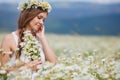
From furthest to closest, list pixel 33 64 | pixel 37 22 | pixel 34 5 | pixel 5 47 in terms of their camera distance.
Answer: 1. pixel 34 5
2. pixel 37 22
3. pixel 5 47
4. pixel 33 64

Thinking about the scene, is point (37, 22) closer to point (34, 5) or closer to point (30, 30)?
point (30, 30)

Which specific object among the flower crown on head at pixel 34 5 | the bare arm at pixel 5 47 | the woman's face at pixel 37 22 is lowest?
the bare arm at pixel 5 47

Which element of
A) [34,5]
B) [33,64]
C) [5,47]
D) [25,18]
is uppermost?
[34,5]

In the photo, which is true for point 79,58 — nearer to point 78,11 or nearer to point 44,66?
point 44,66

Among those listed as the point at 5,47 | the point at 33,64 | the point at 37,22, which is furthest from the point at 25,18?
the point at 33,64

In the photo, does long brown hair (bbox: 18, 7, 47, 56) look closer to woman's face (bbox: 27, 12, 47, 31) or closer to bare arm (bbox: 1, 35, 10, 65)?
woman's face (bbox: 27, 12, 47, 31)

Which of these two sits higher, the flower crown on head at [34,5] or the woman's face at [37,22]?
the flower crown on head at [34,5]

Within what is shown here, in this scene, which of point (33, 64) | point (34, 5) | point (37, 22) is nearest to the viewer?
point (33, 64)

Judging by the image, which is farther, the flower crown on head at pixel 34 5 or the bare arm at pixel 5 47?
the flower crown on head at pixel 34 5

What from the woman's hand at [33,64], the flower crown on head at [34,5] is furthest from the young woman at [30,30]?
the woman's hand at [33,64]

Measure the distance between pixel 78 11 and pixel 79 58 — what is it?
13.4m

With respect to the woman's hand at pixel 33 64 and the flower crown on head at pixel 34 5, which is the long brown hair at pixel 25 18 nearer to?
the flower crown on head at pixel 34 5

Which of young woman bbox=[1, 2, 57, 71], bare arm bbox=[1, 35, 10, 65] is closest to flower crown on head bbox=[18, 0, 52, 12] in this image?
young woman bbox=[1, 2, 57, 71]

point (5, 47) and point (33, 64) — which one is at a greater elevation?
point (5, 47)
